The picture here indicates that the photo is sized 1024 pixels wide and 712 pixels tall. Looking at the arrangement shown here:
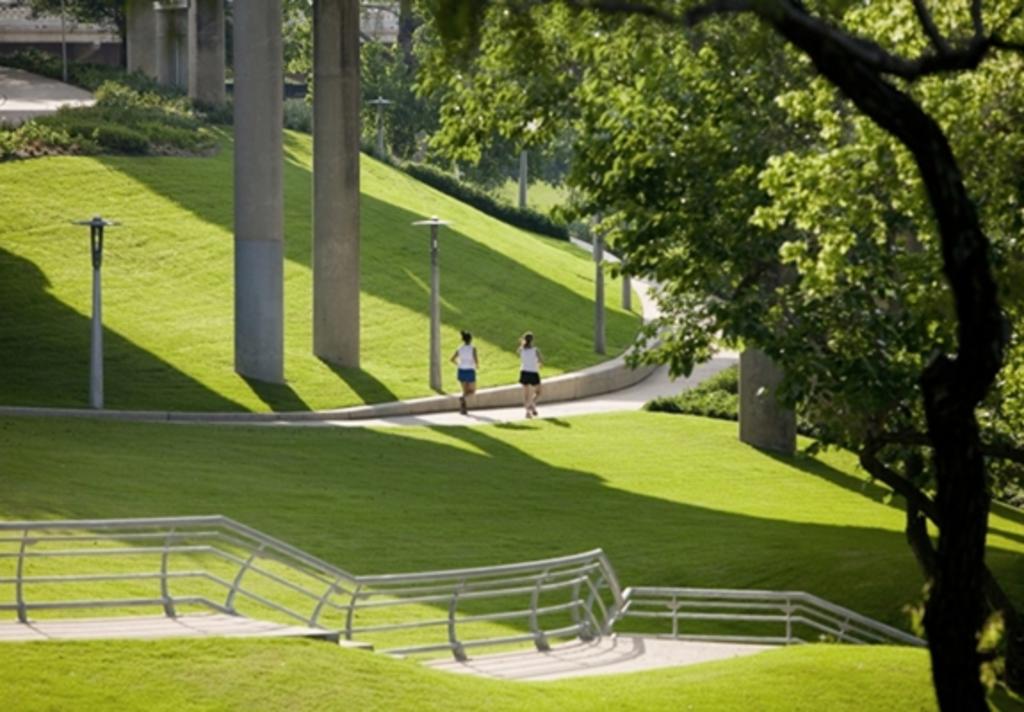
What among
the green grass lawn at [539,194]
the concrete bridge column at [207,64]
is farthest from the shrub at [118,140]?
the green grass lawn at [539,194]

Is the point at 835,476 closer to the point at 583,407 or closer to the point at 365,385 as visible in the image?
the point at 583,407

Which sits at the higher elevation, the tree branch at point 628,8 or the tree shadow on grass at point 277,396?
the tree branch at point 628,8

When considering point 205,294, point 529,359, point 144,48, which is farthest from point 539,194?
point 529,359

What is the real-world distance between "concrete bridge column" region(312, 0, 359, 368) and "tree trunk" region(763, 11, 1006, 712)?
3475 centimetres

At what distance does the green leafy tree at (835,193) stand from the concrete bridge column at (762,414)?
11441 millimetres

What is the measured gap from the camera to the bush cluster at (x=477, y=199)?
70250 millimetres

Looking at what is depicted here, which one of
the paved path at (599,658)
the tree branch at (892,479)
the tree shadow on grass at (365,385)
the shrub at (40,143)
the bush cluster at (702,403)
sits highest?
the shrub at (40,143)

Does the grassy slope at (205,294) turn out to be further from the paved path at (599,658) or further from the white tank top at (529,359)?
the paved path at (599,658)

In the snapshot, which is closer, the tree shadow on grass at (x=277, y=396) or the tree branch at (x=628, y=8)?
the tree branch at (x=628, y=8)

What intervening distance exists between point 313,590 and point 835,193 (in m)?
8.38

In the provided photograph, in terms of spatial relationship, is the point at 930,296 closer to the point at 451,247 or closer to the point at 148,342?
the point at 148,342

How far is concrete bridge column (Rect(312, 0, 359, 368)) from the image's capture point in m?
43.9

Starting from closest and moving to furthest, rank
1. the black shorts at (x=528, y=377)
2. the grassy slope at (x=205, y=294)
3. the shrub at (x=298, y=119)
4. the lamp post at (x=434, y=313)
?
the grassy slope at (x=205, y=294), the black shorts at (x=528, y=377), the lamp post at (x=434, y=313), the shrub at (x=298, y=119)

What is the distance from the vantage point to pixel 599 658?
794 inches
